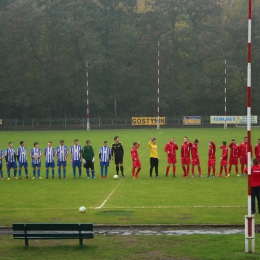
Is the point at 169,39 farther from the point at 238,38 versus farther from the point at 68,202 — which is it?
the point at 68,202

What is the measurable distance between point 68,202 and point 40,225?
8.55 m

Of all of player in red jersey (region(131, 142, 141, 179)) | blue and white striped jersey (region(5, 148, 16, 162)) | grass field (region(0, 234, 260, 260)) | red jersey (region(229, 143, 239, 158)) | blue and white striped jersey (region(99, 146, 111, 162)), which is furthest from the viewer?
blue and white striped jersey (region(5, 148, 16, 162))

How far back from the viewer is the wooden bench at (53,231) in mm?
15484

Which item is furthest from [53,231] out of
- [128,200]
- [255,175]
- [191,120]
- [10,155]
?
[191,120]

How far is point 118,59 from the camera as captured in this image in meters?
92.1

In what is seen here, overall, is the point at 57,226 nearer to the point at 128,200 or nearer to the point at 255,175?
the point at 255,175

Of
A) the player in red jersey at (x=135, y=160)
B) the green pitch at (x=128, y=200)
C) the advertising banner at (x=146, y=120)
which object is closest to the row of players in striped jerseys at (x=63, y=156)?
the green pitch at (x=128, y=200)

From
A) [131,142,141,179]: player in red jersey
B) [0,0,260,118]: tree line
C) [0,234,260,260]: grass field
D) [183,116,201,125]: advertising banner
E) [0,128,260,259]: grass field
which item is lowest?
[0,234,260,260]: grass field

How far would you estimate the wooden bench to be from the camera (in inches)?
610

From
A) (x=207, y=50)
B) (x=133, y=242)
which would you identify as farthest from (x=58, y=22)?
(x=133, y=242)

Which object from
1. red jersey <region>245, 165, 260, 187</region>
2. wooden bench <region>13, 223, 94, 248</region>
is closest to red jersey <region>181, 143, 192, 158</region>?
red jersey <region>245, 165, 260, 187</region>

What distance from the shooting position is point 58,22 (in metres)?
90.3

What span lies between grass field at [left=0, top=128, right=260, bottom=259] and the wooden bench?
35 cm

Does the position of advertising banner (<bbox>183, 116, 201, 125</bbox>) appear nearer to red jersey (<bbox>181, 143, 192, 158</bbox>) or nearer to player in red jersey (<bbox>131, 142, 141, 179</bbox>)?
red jersey (<bbox>181, 143, 192, 158</bbox>)
